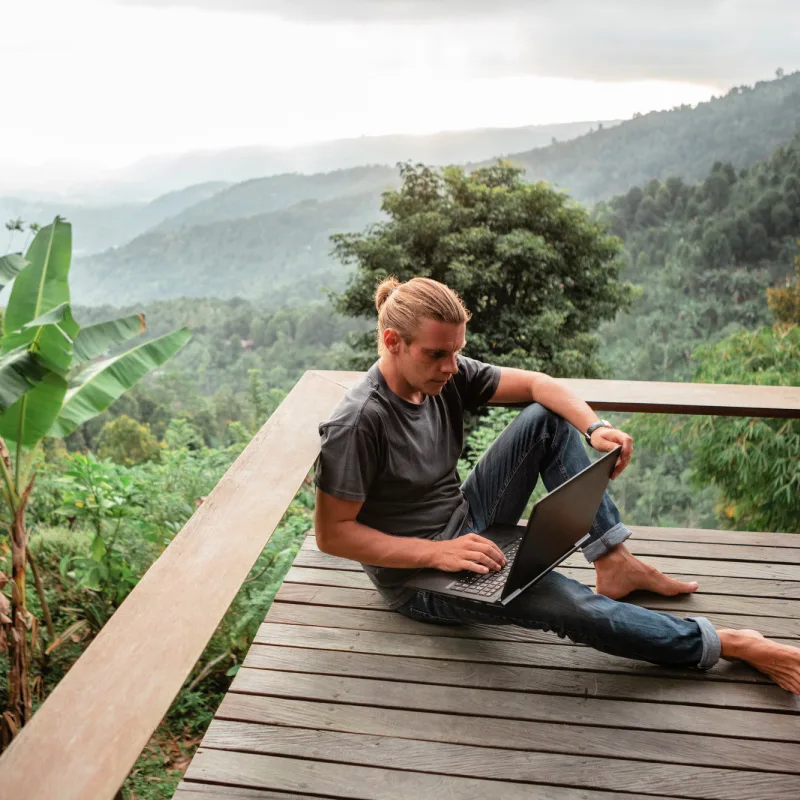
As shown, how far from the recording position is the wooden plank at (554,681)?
1.70 metres

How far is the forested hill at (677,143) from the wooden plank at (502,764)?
16820 mm

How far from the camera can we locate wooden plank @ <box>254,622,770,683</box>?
1.81 meters

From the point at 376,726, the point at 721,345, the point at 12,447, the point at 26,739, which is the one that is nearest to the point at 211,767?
the point at 376,726

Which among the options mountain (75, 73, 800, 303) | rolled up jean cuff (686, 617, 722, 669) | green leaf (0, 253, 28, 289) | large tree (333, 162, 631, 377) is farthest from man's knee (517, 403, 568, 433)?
mountain (75, 73, 800, 303)

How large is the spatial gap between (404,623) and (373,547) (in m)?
0.39

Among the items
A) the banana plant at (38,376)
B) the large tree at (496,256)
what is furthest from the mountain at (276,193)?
the banana plant at (38,376)

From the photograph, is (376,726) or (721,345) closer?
(376,726)

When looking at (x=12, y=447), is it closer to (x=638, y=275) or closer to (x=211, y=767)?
(x=211, y=767)

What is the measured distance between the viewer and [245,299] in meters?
22.1

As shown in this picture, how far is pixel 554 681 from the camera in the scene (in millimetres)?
1787

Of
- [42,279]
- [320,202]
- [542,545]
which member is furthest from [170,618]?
[320,202]

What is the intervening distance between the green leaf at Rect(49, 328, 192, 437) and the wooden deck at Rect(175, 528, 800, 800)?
1120 millimetres

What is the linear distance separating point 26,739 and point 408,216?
1041cm

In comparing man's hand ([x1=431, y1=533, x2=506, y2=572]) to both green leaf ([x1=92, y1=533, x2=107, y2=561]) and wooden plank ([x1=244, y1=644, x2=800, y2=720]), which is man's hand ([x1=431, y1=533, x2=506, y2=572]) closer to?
wooden plank ([x1=244, y1=644, x2=800, y2=720])
